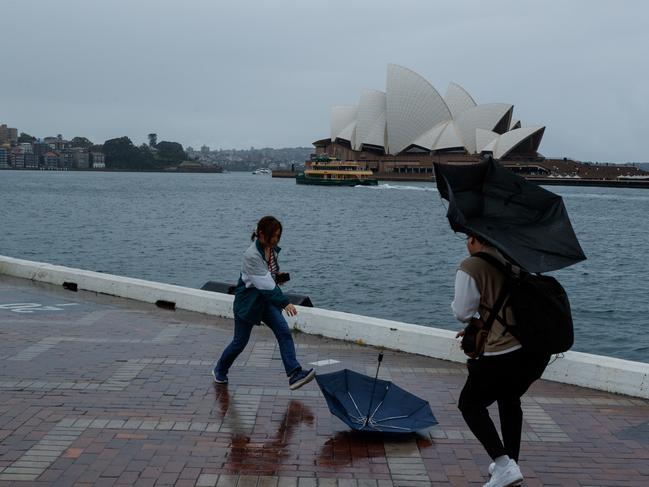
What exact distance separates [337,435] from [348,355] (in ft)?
6.57

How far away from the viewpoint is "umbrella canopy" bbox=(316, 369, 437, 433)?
4332 mm

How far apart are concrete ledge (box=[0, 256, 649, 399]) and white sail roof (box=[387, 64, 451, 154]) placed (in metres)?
74.2

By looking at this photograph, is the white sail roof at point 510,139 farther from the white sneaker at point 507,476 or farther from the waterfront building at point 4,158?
the waterfront building at point 4,158

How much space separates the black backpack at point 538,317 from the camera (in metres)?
3.23

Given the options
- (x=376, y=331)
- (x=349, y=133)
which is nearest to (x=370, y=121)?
(x=349, y=133)

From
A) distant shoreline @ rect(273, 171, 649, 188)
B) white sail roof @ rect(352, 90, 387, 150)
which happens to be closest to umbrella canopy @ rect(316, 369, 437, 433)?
white sail roof @ rect(352, 90, 387, 150)

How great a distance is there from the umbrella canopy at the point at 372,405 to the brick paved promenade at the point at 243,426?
10cm

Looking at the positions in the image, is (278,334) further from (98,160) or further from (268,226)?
(98,160)

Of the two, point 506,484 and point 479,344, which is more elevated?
point 479,344

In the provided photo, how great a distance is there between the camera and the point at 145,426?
175 inches

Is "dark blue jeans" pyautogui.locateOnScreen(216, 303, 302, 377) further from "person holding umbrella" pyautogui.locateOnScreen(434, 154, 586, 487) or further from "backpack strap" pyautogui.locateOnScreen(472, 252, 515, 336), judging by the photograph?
"backpack strap" pyautogui.locateOnScreen(472, 252, 515, 336)

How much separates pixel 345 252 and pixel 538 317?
2448cm

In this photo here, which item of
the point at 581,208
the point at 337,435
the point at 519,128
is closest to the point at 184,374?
the point at 337,435

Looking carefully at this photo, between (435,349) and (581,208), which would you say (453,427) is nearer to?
(435,349)
